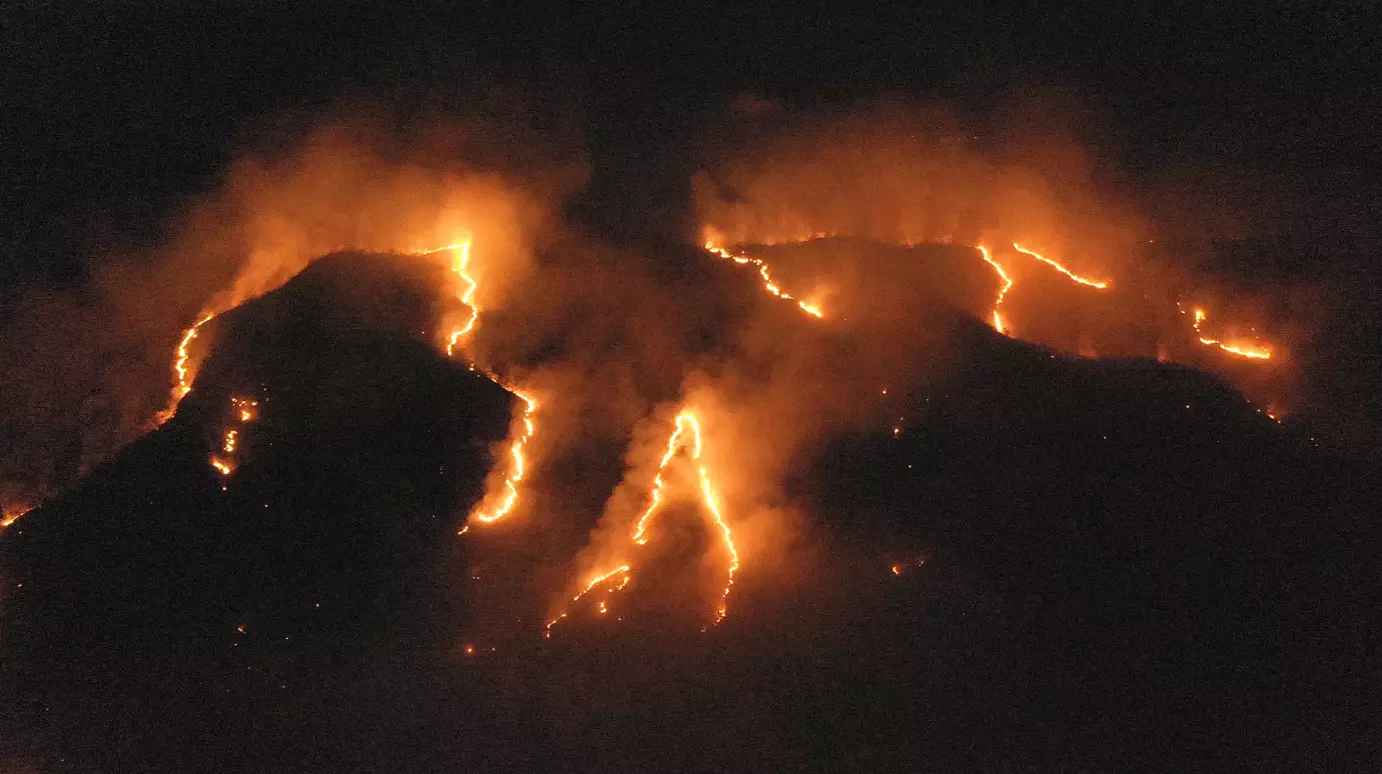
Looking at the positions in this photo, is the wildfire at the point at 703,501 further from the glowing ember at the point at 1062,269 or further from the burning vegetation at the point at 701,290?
the glowing ember at the point at 1062,269

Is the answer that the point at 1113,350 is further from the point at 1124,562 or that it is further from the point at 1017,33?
the point at 1017,33

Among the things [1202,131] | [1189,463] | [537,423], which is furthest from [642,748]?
[1202,131]

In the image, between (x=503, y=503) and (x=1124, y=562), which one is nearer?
(x=1124, y=562)

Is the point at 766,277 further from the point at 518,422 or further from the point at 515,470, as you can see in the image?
the point at 515,470

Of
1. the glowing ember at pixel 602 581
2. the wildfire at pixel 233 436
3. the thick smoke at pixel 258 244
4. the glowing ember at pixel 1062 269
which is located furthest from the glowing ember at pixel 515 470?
the glowing ember at pixel 1062 269

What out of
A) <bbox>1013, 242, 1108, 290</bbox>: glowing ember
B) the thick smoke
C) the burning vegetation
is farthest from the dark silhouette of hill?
<bbox>1013, 242, 1108, 290</bbox>: glowing ember

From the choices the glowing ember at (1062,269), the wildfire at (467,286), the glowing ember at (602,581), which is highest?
the glowing ember at (1062,269)
